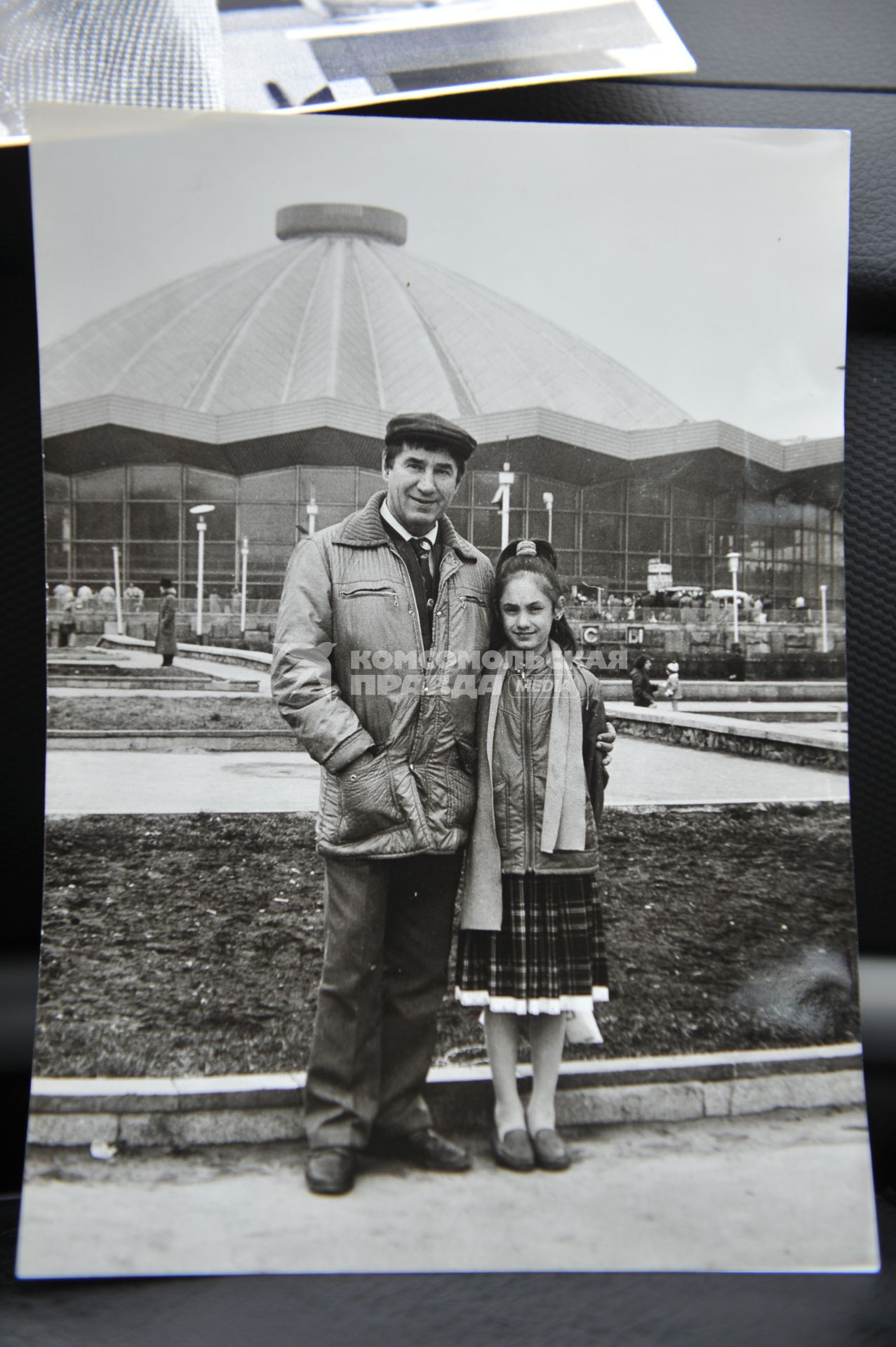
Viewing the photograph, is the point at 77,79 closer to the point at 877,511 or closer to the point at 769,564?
the point at 769,564

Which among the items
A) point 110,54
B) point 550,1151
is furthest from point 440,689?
point 110,54

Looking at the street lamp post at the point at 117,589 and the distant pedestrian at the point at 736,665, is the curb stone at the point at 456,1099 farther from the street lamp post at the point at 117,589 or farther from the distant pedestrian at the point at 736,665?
the street lamp post at the point at 117,589

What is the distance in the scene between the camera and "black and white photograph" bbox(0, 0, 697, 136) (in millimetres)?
2059

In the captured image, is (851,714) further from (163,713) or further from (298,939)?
(163,713)

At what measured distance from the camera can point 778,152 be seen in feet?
7.08

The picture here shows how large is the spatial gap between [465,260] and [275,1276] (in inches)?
76.9

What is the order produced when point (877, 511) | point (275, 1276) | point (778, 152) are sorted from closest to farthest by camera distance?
1. point (275, 1276)
2. point (778, 152)
3. point (877, 511)

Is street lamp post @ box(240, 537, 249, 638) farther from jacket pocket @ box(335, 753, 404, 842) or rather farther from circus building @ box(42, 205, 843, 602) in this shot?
jacket pocket @ box(335, 753, 404, 842)

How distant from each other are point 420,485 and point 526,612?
0.33 m

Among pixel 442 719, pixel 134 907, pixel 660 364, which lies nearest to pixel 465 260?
pixel 660 364

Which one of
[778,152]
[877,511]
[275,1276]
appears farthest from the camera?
[877,511]

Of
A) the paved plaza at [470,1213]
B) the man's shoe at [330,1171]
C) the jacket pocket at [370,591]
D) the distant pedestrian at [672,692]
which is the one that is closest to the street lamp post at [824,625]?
the distant pedestrian at [672,692]

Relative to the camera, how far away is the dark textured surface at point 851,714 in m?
1.88

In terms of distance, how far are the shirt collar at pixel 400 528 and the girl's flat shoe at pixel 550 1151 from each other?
1.19 metres
